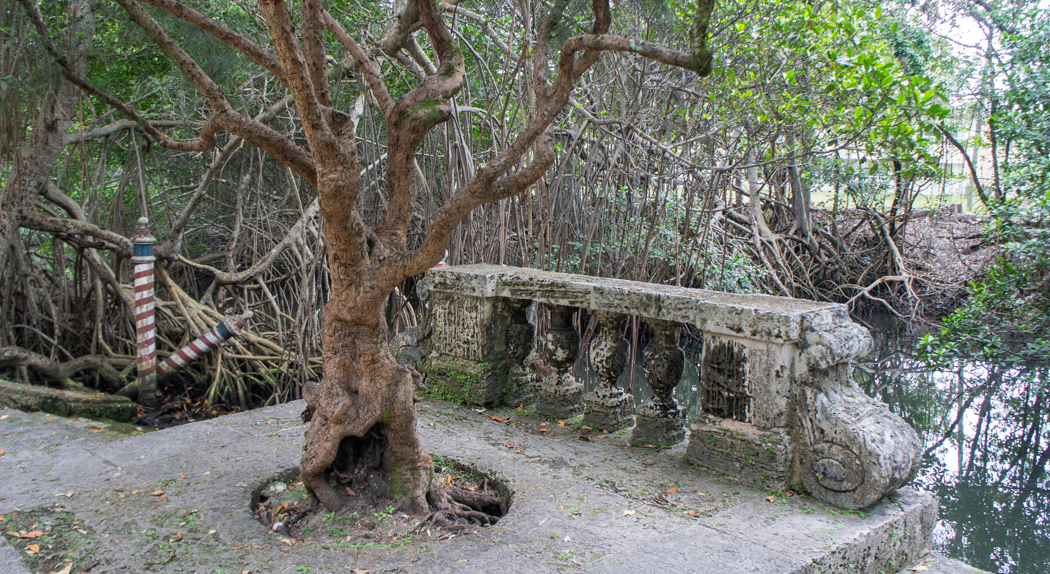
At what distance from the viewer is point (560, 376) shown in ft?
12.8

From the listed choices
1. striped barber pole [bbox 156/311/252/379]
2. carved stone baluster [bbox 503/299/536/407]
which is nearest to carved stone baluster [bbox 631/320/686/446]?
carved stone baluster [bbox 503/299/536/407]

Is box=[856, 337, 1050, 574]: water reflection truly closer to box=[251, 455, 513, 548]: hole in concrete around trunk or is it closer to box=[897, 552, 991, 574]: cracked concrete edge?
box=[897, 552, 991, 574]: cracked concrete edge

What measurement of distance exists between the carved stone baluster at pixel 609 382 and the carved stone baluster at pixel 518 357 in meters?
0.49

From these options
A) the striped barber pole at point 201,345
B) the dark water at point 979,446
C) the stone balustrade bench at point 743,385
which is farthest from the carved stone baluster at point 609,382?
the striped barber pole at point 201,345

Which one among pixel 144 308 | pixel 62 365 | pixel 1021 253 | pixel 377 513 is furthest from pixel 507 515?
pixel 1021 253

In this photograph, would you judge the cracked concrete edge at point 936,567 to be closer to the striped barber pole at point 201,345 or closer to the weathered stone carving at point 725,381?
the weathered stone carving at point 725,381

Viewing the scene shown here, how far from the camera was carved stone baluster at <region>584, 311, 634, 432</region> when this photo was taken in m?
3.58

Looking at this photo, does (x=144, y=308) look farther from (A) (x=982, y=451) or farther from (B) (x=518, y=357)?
(A) (x=982, y=451)

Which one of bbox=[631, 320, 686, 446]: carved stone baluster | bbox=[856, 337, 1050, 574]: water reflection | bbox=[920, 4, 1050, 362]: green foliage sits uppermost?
bbox=[920, 4, 1050, 362]: green foliage

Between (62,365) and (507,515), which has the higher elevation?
(507,515)

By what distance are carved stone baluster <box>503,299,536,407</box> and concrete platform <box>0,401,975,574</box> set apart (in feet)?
1.37

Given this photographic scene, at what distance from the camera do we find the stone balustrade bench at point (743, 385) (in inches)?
110

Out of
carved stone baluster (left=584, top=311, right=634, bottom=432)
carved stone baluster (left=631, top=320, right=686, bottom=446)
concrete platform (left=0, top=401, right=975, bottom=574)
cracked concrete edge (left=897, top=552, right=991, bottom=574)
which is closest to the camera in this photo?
concrete platform (left=0, top=401, right=975, bottom=574)

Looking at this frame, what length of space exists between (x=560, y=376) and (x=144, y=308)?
153 inches
